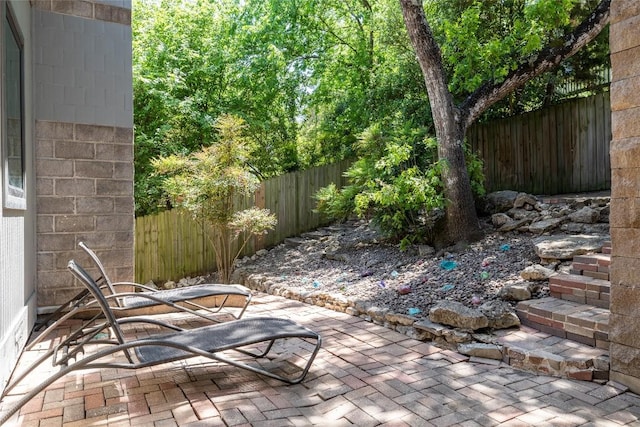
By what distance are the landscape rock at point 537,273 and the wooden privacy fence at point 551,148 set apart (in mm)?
4479

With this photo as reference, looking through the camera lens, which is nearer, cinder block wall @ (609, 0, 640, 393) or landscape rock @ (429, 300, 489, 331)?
cinder block wall @ (609, 0, 640, 393)

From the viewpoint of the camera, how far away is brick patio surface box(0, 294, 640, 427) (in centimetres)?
237

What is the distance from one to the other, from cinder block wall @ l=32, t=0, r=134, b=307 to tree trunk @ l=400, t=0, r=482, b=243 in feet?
12.2

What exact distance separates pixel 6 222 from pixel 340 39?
1069cm

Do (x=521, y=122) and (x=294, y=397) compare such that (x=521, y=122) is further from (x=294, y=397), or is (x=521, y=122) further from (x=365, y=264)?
(x=294, y=397)

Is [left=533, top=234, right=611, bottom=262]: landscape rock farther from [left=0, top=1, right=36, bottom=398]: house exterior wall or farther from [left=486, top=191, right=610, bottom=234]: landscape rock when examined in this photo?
[left=0, top=1, right=36, bottom=398]: house exterior wall

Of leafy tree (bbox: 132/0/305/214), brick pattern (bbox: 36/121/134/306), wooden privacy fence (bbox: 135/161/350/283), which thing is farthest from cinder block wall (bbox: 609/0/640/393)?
leafy tree (bbox: 132/0/305/214)

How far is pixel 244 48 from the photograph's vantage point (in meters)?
11.4

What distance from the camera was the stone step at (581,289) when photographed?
362 cm

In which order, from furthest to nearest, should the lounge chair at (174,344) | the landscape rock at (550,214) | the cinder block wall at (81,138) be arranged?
1. the landscape rock at (550,214)
2. the cinder block wall at (81,138)
3. the lounge chair at (174,344)

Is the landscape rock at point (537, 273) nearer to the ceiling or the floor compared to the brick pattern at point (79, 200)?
nearer to the floor

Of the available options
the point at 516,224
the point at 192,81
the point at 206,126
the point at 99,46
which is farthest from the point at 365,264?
the point at 192,81

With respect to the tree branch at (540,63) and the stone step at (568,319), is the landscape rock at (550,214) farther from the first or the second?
the stone step at (568,319)

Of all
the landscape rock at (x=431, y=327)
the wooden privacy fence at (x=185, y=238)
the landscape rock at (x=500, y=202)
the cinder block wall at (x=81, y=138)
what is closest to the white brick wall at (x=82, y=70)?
the cinder block wall at (x=81, y=138)
